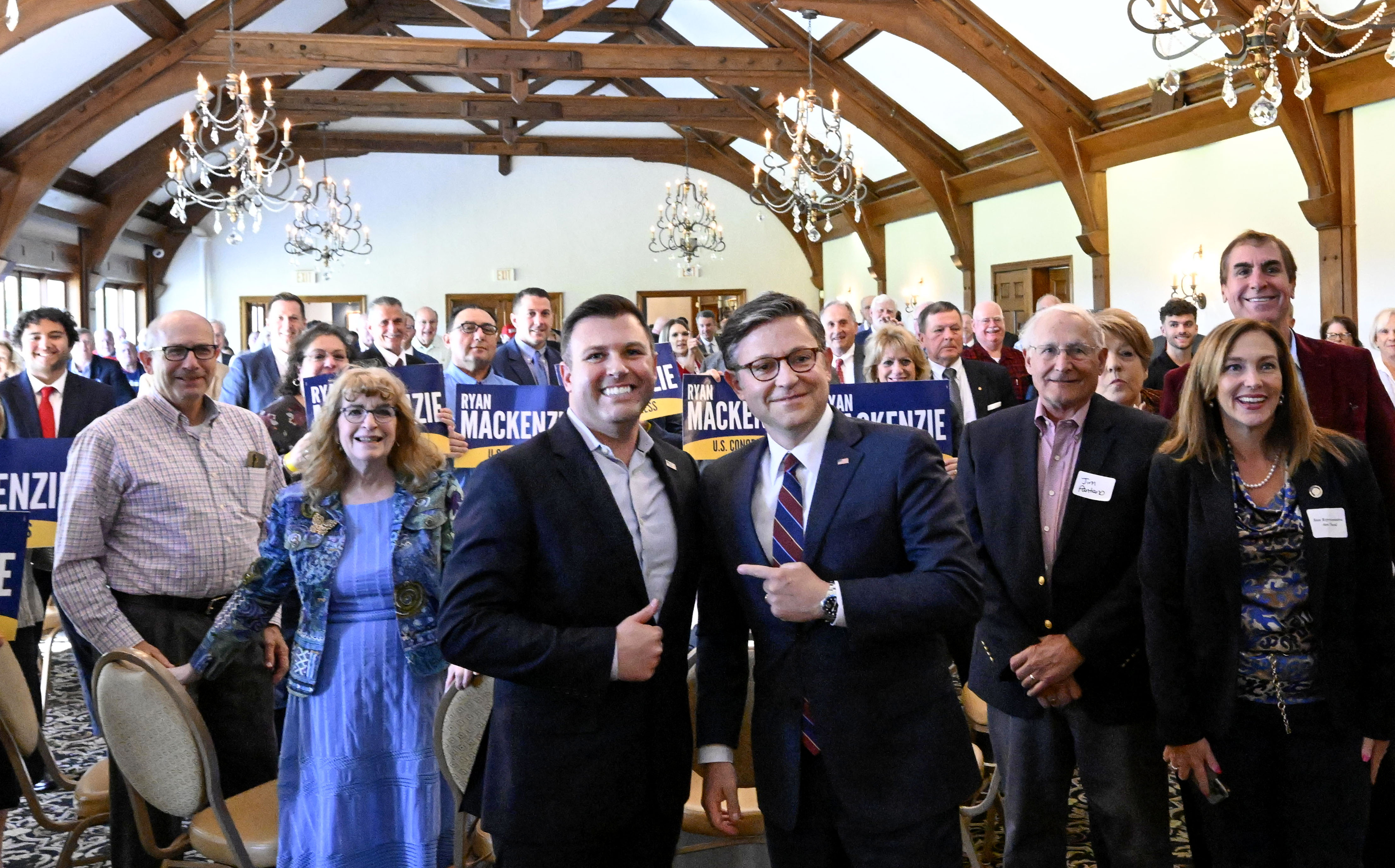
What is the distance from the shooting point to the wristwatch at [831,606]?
71.5 inches

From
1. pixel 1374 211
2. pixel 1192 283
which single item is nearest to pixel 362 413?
pixel 1374 211

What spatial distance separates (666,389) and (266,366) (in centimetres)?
209

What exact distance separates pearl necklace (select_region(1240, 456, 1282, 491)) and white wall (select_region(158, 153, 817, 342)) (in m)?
18.3

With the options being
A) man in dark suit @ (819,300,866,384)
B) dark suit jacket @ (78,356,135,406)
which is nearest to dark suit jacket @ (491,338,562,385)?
man in dark suit @ (819,300,866,384)

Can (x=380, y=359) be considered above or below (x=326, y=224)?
below

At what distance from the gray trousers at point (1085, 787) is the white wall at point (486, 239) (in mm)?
18323

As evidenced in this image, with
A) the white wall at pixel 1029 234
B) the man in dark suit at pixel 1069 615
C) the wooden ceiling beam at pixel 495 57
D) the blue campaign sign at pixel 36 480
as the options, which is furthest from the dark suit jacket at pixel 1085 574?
the wooden ceiling beam at pixel 495 57

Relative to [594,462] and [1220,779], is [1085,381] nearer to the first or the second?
[1220,779]

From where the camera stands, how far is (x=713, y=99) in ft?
56.1

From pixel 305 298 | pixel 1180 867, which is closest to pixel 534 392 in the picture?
pixel 1180 867

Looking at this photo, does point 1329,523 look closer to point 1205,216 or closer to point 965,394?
point 965,394

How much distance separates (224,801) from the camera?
2.97 metres

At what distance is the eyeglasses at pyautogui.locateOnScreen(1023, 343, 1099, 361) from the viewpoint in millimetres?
2729

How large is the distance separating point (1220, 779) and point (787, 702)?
1.26m
